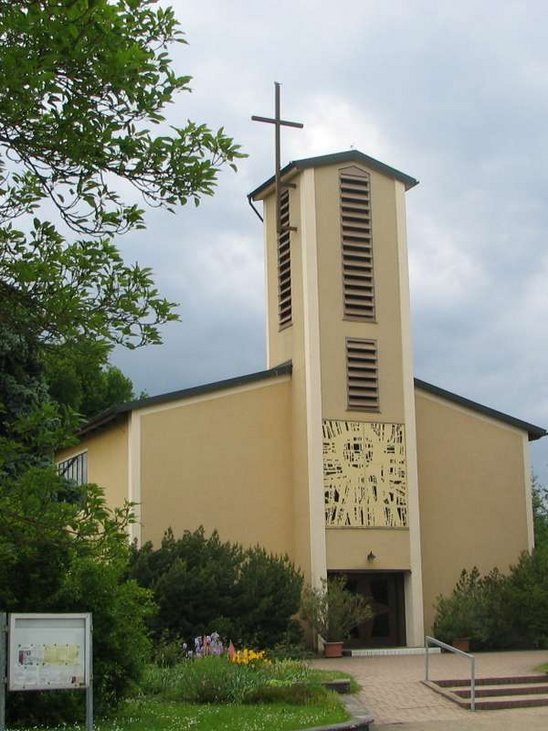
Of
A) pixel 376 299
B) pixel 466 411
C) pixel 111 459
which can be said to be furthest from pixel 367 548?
pixel 111 459

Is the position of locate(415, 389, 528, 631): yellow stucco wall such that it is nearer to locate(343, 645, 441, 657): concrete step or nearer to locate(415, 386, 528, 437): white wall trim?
locate(415, 386, 528, 437): white wall trim

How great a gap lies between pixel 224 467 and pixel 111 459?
280cm

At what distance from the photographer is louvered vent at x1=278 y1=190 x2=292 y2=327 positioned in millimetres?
28094

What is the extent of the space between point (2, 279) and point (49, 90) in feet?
5.66

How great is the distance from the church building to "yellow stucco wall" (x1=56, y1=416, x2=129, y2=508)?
0.06 meters

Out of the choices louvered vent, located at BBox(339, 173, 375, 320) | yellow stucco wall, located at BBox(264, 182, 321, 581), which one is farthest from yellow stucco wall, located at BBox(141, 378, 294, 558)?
louvered vent, located at BBox(339, 173, 375, 320)

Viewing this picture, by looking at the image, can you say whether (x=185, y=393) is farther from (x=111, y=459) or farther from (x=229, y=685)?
(x=229, y=685)

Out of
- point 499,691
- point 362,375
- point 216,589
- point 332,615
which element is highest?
point 362,375

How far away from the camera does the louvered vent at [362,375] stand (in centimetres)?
2691

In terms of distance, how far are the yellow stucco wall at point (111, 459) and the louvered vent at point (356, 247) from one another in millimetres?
6378

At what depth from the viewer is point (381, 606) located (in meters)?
26.9

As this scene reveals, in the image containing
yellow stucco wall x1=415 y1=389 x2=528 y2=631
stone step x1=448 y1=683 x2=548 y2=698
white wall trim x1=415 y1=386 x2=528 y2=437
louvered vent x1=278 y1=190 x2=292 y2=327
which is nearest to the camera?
stone step x1=448 y1=683 x2=548 y2=698

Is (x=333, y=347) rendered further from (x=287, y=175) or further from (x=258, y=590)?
(x=258, y=590)

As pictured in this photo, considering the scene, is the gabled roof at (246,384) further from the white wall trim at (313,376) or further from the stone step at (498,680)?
the stone step at (498,680)
